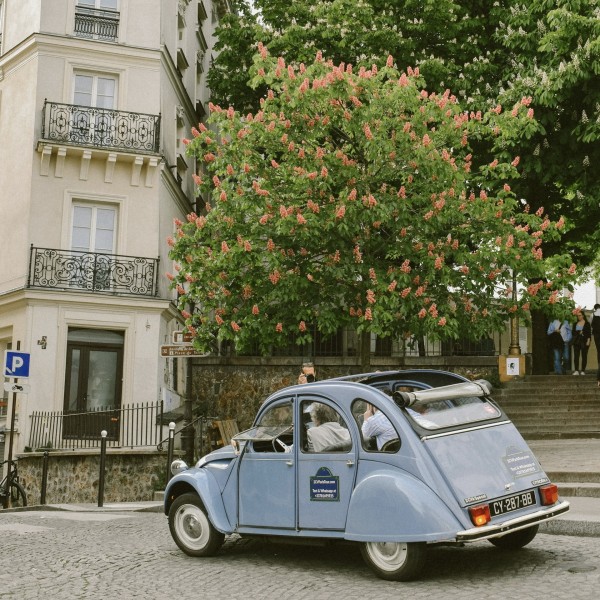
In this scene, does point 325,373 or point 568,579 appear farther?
point 325,373

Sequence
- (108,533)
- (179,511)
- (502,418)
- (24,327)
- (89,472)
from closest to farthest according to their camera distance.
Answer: (502,418), (179,511), (108,533), (89,472), (24,327)

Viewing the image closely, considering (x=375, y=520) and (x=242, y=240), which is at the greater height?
(x=242, y=240)

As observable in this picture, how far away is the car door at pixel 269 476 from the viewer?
8.01m

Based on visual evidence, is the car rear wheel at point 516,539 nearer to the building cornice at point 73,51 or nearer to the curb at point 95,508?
the curb at point 95,508

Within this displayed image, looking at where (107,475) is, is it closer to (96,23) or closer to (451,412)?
(96,23)

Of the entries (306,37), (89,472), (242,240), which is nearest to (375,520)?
(242,240)

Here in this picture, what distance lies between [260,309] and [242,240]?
1.39 metres

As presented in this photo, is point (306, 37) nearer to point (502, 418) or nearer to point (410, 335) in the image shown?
point (410, 335)

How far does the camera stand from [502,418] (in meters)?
7.86

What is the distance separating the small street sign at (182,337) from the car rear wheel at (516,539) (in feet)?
31.1

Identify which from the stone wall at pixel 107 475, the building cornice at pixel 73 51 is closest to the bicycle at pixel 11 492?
the stone wall at pixel 107 475

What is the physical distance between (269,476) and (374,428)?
3.92 ft

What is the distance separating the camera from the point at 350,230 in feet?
54.2

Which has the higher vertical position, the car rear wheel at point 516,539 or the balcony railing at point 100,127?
the balcony railing at point 100,127
